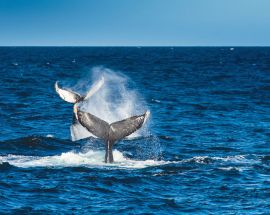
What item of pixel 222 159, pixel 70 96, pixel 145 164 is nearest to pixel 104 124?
pixel 70 96

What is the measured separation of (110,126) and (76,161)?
2.84 m

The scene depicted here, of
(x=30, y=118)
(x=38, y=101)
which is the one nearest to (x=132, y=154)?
(x=30, y=118)

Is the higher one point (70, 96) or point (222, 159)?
point (70, 96)

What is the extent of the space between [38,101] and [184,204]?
27.0 meters

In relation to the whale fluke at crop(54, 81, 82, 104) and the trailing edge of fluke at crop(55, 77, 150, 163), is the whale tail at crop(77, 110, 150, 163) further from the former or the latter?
the whale fluke at crop(54, 81, 82, 104)

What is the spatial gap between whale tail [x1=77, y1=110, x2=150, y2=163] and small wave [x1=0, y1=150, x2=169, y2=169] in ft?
5.68

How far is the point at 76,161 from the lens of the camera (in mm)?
19781

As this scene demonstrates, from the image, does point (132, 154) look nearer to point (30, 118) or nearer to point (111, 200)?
point (111, 200)

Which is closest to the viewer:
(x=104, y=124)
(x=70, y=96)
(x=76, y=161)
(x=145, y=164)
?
(x=70, y=96)

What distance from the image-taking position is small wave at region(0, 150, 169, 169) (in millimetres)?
19170

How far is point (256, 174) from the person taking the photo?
18859mm

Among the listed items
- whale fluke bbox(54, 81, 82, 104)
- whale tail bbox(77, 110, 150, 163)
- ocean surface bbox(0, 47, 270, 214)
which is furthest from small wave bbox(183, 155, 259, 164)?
whale fluke bbox(54, 81, 82, 104)

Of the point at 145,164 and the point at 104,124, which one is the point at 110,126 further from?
the point at 145,164

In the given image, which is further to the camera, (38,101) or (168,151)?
(38,101)
